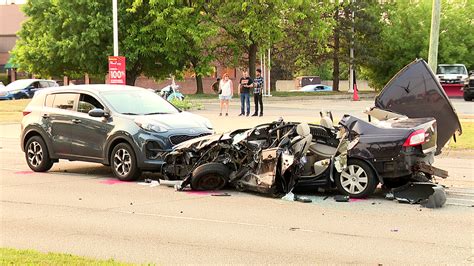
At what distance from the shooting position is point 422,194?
934cm

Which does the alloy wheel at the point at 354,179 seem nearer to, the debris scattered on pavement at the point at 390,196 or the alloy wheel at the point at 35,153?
the debris scattered on pavement at the point at 390,196

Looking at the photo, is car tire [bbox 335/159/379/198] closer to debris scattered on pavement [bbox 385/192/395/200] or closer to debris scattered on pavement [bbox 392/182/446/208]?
debris scattered on pavement [bbox 385/192/395/200]

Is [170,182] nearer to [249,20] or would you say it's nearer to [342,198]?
[342,198]

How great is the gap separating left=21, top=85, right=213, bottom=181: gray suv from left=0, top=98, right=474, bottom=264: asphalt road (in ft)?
2.02

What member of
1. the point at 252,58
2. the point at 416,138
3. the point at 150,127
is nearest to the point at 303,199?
the point at 416,138

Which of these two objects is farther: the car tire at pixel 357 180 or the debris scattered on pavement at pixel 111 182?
the debris scattered on pavement at pixel 111 182

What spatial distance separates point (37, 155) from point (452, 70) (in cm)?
3367

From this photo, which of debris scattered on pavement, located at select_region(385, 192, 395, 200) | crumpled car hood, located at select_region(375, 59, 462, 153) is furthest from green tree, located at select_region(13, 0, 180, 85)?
debris scattered on pavement, located at select_region(385, 192, 395, 200)

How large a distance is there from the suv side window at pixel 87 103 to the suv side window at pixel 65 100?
0.20 meters

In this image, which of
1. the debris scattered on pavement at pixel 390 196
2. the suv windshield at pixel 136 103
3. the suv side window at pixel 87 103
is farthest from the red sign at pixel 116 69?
the debris scattered on pavement at pixel 390 196

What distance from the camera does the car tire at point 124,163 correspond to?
11.5 m

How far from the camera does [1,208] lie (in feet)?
30.2

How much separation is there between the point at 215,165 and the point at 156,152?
5.20ft

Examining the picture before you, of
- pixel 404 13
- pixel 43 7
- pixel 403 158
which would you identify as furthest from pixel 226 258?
pixel 404 13
